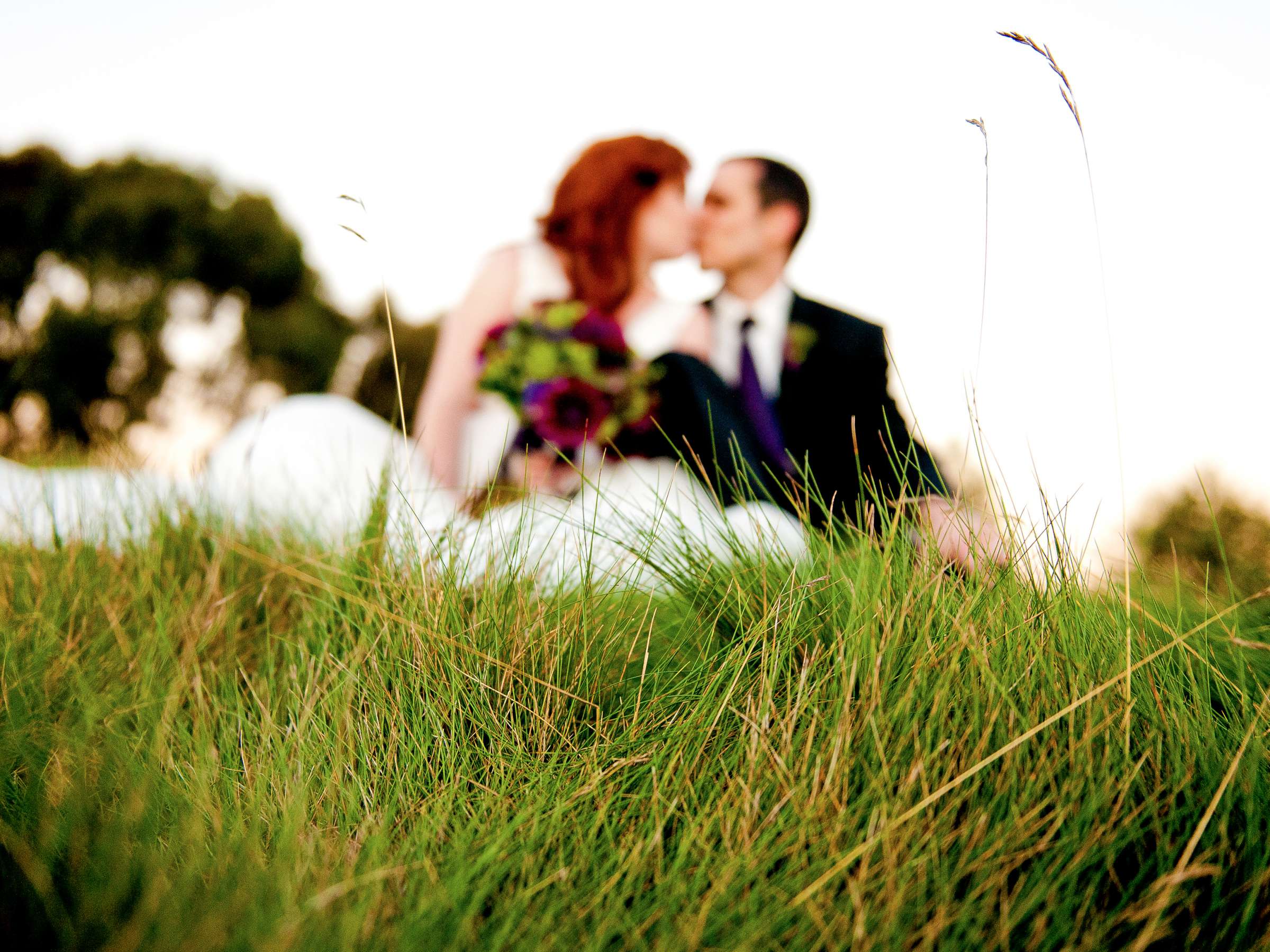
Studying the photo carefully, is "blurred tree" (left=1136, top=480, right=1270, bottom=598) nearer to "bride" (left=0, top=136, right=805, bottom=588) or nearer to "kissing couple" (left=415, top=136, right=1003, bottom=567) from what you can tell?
"bride" (left=0, top=136, right=805, bottom=588)

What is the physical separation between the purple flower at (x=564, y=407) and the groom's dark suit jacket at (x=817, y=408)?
0.41 meters

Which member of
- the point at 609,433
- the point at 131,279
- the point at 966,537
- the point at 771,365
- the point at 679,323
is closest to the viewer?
the point at 966,537

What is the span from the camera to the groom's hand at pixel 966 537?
119 centimetres

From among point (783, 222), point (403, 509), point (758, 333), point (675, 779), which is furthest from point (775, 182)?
point (675, 779)

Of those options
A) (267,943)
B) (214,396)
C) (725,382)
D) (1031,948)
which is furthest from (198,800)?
(214,396)

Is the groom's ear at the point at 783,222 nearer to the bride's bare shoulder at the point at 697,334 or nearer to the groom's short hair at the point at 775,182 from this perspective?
the groom's short hair at the point at 775,182

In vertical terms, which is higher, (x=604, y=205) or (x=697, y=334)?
(x=604, y=205)

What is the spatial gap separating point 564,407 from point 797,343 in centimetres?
171

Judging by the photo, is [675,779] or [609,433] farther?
[609,433]

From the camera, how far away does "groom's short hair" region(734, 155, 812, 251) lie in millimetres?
4414

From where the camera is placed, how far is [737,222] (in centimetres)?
450

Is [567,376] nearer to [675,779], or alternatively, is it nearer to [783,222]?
[675,779]

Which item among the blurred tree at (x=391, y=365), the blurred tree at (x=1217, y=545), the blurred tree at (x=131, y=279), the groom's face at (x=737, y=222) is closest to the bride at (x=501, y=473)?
the groom's face at (x=737, y=222)

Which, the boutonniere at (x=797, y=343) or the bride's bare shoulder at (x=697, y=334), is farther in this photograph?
the bride's bare shoulder at (x=697, y=334)
